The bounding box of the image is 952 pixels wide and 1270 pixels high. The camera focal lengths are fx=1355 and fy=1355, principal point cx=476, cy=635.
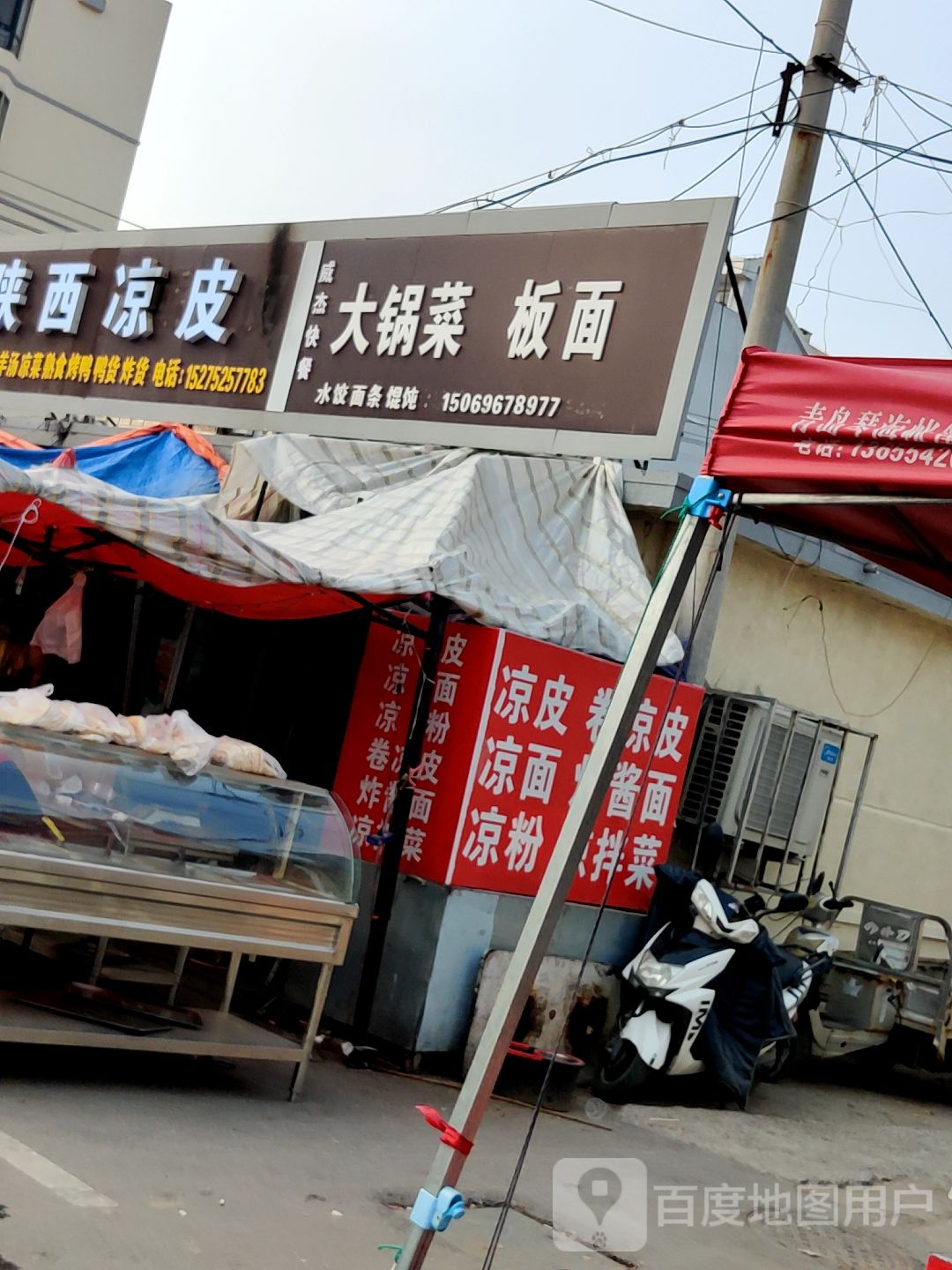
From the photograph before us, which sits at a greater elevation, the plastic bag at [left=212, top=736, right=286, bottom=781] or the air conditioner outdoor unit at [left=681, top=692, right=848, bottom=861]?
the air conditioner outdoor unit at [left=681, top=692, right=848, bottom=861]

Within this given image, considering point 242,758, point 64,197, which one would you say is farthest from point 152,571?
point 64,197

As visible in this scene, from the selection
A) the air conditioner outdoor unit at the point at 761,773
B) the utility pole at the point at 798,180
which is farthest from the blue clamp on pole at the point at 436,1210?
the air conditioner outdoor unit at the point at 761,773

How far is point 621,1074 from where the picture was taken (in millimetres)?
7734

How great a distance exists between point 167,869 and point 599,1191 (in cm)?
245

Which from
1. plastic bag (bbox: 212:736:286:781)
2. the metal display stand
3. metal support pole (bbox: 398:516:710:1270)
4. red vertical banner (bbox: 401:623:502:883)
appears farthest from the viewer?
red vertical banner (bbox: 401:623:502:883)

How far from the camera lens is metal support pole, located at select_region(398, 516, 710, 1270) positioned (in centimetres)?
390

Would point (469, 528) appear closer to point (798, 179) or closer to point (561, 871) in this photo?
point (798, 179)

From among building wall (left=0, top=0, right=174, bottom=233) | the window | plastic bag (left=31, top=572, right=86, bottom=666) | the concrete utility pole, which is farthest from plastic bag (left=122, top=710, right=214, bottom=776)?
the window

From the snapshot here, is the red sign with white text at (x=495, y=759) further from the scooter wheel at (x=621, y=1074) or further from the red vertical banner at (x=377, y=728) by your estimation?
the scooter wheel at (x=621, y=1074)

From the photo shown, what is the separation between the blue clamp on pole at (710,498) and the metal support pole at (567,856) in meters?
0.03

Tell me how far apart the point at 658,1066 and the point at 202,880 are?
3091mm

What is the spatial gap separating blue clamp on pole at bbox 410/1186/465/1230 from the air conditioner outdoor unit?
5845 mm

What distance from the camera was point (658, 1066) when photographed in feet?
25.4

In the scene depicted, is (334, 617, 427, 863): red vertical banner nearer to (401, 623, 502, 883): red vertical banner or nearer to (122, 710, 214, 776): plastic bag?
(401, 623, 502, 883): red vertical banner
